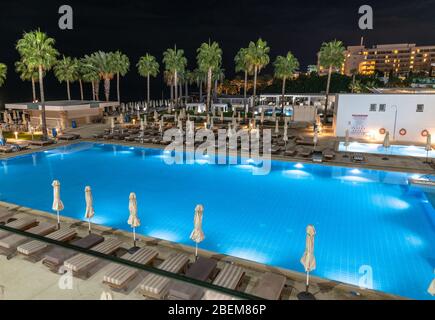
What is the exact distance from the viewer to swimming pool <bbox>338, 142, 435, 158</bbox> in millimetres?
25281

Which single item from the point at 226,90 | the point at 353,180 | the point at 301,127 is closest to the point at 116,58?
the point at 301,127

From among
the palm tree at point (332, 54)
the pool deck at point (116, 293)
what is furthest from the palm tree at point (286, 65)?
the pool deck at point (116, 293)

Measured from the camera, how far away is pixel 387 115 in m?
29.4

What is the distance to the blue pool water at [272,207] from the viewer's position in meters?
11.3

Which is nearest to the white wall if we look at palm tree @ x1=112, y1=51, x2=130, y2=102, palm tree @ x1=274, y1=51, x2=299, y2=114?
palm tree @ x1=274, y1=51, x2=299, y2=114

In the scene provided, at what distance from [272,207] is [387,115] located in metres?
19.9

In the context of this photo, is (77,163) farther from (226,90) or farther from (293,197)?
(226,90)

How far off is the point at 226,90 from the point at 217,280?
127951mm

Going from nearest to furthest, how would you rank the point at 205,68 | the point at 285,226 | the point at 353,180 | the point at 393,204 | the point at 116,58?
1. the point at 285,226
2. the point at 393,204
3. the point at 353,180
4. the point at 205,68
5. the point at 116,58

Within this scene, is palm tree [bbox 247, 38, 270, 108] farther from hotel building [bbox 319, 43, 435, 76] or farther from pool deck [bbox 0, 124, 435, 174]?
hotel building [bbox 319, 43, 435, 76]

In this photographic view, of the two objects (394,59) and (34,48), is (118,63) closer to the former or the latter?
(34,48)

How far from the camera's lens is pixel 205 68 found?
4675 centimetres

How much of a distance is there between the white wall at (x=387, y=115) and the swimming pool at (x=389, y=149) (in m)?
2.16
